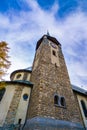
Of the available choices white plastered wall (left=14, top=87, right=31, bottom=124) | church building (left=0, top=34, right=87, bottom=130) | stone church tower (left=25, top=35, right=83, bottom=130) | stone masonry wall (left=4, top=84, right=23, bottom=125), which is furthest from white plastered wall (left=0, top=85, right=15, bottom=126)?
stone church tower (left=25, top=35, right=83, bottom=130)

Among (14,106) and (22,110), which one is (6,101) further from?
(22,110)

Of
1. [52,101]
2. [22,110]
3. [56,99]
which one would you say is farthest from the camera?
[56,99]

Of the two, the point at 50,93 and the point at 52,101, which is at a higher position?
the point at 50,93

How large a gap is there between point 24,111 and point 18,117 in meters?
0.88

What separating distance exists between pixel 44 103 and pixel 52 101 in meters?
1.06

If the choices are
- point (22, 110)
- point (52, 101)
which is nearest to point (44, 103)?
point (52, 101)

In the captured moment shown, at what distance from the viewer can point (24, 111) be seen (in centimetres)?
1167

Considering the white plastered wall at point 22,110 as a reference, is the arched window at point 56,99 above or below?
above

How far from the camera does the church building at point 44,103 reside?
32.5ft

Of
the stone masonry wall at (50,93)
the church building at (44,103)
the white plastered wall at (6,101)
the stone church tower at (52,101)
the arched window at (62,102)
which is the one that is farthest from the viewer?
the arched window at (62,102)

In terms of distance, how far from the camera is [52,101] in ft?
36.9

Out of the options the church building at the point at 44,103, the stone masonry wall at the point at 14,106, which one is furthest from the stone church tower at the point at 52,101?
the stone masonry wall at the point at 14,106

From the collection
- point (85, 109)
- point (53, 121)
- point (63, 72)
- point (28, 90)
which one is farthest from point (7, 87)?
point (85, 109)

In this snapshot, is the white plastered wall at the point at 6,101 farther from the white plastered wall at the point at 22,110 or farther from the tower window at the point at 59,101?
the tower window at the point at 59,101
